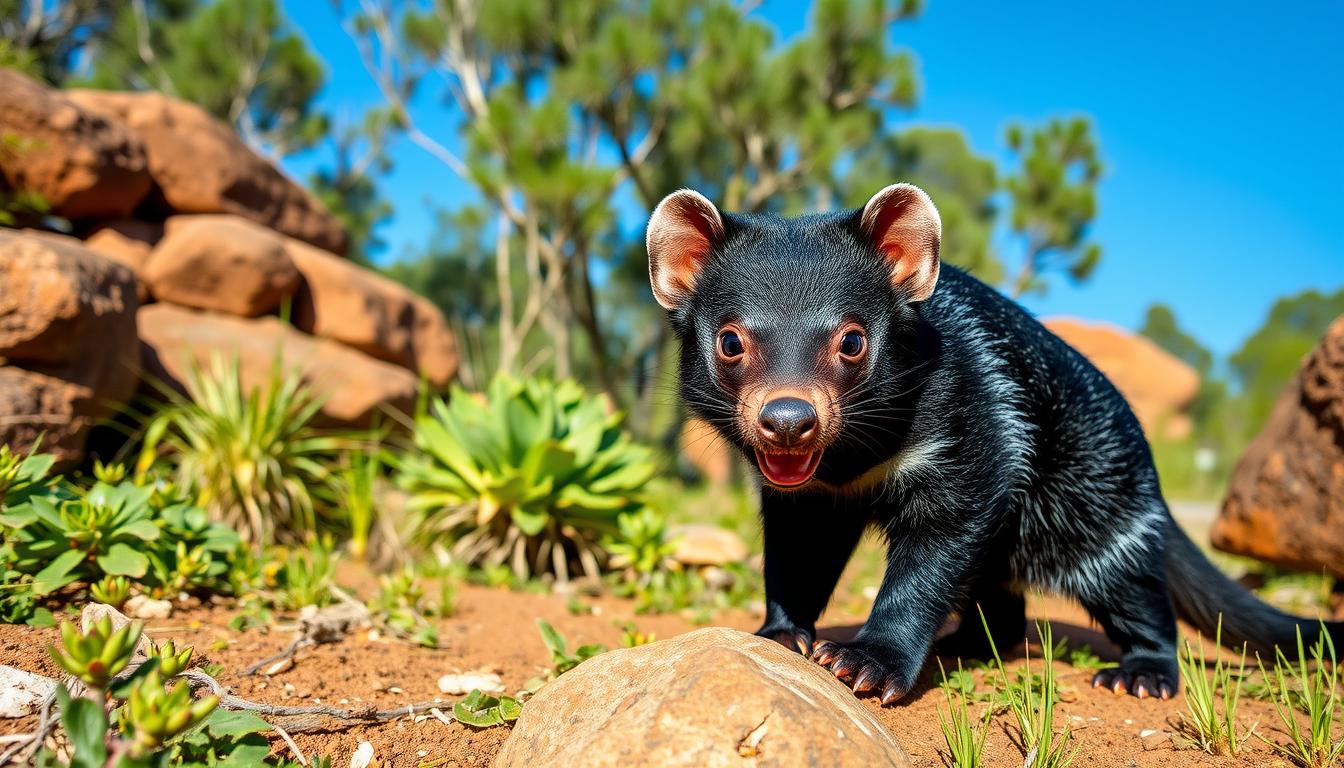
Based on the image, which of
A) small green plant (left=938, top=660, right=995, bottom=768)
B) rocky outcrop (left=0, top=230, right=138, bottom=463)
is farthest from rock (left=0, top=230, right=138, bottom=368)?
small green plant (left=938, top=660, right=995, bottom=768)

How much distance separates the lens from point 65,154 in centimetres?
591

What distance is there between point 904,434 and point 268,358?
18.2 ft

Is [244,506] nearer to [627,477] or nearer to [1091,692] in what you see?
[627,477]

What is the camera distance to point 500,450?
5082mm

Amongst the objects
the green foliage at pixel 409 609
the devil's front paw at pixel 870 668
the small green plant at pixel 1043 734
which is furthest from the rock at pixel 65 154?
the small green plant at pixel 1043 734

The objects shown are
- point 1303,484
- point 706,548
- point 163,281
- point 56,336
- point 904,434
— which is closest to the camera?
point 904,434

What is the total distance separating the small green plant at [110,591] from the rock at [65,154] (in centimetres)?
384

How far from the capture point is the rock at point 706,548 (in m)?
5.48

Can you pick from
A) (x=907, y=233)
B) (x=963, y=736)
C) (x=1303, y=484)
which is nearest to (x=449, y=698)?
(x=963, y=736)

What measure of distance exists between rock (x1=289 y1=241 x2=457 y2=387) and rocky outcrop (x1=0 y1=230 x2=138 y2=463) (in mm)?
2885

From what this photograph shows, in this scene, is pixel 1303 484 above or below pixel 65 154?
above

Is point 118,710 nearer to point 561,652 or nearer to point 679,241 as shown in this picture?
point 561,652

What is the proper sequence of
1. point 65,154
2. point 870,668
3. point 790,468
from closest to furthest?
point 790,468 → point 870,668 → point 65,154

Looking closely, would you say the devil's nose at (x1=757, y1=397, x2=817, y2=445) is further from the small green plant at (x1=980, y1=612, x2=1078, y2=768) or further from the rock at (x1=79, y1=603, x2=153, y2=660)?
the rock at (x1=79, y1=603, x2=153, y2=660)
